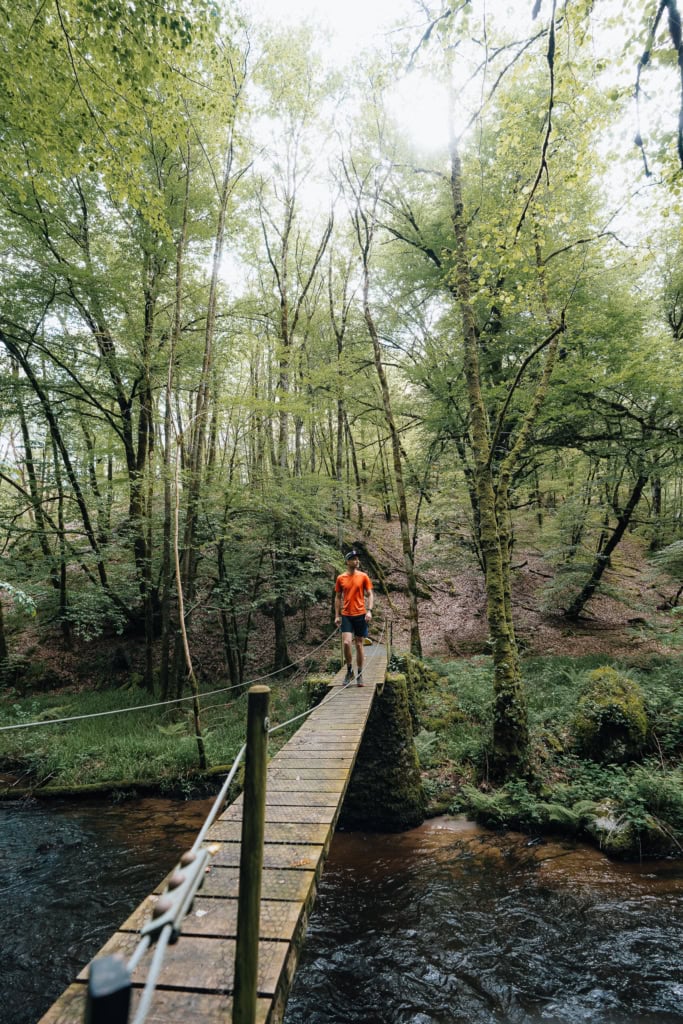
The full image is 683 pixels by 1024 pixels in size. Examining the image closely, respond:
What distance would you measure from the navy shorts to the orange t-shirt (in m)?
0.08

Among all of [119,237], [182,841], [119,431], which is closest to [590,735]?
[182,841]

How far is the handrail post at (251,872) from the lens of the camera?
157 centimetres

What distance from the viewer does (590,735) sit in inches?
279

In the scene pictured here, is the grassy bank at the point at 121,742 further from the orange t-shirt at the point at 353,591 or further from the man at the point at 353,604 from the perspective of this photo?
the orange t-shirt at the point at 353,591

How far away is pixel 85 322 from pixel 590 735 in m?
14.0

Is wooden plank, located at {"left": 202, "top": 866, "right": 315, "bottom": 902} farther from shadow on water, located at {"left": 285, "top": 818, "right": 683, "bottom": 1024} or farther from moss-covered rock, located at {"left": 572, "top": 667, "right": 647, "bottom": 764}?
moss-covered rock, located at {"left": 572, "top": 667, "right": 647, "bottom": 764}

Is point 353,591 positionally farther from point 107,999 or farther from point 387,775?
point 107,999

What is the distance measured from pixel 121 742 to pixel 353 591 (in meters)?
5.92

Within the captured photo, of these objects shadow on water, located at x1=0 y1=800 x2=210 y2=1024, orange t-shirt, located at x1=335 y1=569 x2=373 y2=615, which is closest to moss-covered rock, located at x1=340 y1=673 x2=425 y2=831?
orange t-shirt, located at x1=335 y1=569 x2=373 y2=615

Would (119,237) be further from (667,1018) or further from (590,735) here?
(667,1018)

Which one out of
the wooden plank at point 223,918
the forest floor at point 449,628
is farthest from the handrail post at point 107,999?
the forest floor at point 449,628

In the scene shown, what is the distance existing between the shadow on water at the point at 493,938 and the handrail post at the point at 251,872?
10.0 ft

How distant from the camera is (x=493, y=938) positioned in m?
4.30

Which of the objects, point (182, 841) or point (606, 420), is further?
point (606, 420)
